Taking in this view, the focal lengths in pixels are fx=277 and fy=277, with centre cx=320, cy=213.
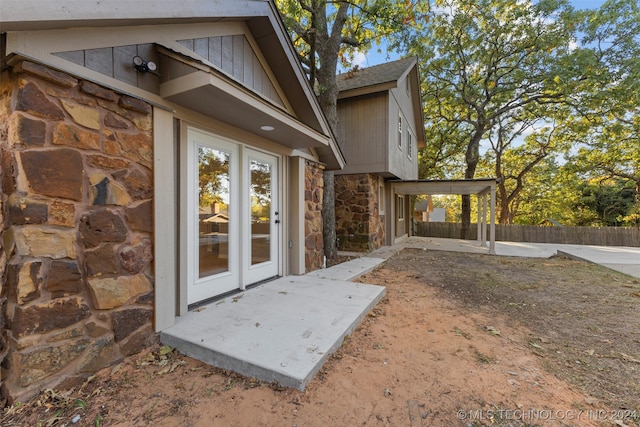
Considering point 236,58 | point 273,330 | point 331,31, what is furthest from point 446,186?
point 273,330

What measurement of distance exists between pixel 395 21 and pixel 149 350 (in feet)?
31.6

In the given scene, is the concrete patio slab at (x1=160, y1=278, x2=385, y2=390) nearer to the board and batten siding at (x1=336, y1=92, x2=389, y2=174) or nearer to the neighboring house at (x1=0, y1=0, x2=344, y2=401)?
the neighboring house at (x1=0, y1=0, x2=344, y2=401)

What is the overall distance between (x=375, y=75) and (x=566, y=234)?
467 inches

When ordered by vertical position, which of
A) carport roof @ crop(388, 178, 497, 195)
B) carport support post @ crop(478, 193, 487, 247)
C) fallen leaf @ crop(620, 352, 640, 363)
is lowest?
fallen leaf @ crop(620, 352, 640, 363)

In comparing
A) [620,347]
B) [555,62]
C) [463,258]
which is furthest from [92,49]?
[555,62]

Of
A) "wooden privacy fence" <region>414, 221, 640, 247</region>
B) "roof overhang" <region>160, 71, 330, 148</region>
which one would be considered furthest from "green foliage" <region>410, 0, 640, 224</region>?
"roof overhang" <region>160, 71, 330, 148</region>

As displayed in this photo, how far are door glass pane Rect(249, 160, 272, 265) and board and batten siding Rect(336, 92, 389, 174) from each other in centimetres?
520

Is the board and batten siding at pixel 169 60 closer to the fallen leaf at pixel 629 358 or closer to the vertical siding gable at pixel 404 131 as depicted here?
the fallen leaf at pixel 629 358

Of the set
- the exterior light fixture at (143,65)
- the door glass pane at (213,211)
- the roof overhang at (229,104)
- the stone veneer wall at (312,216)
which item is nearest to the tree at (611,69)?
the stone veneer wall at (312,216)

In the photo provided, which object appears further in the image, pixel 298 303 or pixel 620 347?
pixel 298 303

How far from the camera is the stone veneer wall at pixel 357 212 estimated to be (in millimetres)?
9359

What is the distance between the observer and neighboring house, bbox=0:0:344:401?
1.94 meters

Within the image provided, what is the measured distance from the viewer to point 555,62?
38.6 ft

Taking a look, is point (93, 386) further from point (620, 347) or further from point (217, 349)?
point (620, 347)
